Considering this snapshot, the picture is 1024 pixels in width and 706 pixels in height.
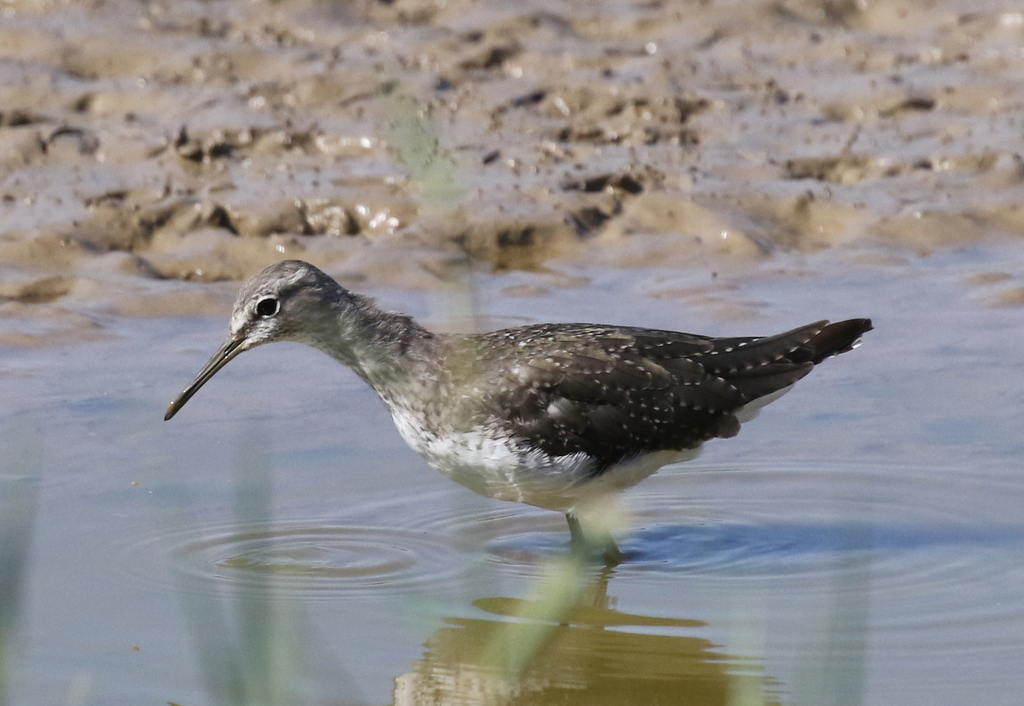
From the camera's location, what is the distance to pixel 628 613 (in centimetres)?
634

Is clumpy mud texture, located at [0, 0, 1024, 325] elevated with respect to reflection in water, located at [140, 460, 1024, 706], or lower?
elevated

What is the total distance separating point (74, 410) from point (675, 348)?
321 cm

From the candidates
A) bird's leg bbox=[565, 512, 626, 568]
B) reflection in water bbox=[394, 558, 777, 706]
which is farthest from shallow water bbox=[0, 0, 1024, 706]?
bird's leg bbox=[565, 512, 626, 568]

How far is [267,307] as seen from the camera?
697 centimetres

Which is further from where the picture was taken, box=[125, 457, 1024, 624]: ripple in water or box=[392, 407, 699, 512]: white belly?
box=[392, 407, 699, 512]: white belly

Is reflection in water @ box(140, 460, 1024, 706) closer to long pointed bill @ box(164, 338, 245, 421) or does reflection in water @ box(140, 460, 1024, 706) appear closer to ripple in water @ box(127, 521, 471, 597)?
ripple in water @ box(127, 521, 471, 597)

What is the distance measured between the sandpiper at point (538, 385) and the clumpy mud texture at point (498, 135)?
9.45 ft

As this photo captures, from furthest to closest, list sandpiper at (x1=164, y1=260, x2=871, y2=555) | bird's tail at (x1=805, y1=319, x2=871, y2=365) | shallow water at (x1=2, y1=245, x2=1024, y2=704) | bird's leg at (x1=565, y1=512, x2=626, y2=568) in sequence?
bird's tail at (x1=805, y1=319, x2=871, y2=365) → bird's leg at (x1=565, y1=512, x2=626, y2=568) → sandpiper at (x1=164, y1=260, x2=871, y2=555) → shallow water at (x1=2, y1=245, x2=1024, y2=704)

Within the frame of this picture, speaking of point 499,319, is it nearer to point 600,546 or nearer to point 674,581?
point 600,546

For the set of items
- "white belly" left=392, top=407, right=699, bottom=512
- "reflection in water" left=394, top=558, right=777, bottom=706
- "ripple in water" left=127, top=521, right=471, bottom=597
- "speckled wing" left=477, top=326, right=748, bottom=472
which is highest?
"speckled wing" left=477, top=326, right=748, bottom=472

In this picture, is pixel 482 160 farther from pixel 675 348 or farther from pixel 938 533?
pixel 938 533

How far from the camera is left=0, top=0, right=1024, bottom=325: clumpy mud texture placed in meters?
10.7

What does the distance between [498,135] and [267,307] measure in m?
5.38

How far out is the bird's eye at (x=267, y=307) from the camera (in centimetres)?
→ 695
